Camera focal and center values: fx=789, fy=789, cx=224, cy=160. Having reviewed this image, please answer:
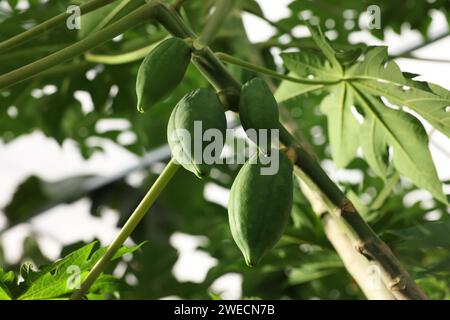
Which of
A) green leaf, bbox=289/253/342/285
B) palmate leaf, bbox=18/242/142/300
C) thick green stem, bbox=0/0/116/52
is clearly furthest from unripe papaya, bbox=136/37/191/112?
green leaf, bbox=289/253/342/285

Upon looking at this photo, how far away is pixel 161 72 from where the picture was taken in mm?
864

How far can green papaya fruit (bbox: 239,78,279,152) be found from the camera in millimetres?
845

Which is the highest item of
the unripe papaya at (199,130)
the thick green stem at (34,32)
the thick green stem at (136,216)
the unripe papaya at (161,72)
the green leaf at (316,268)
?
the thick green stem at (34,32)

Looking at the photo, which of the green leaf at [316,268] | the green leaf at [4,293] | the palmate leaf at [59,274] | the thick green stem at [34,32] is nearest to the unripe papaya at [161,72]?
the thick green stem at [34,32]

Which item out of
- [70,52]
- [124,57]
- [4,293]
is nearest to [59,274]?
[4,293]

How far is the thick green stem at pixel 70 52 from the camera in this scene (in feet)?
2.76

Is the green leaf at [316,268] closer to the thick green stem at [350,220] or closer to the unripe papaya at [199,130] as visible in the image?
the thick green stem at [350,220]

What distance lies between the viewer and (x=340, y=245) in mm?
1065

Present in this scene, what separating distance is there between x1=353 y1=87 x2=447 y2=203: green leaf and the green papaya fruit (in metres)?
0.30

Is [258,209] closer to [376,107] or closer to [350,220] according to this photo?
[350,220]

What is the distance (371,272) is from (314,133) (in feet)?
4.25

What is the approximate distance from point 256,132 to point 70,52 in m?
0.22
